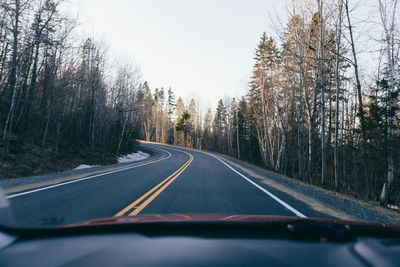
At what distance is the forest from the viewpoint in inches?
495

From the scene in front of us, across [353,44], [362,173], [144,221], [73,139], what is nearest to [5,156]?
[73,139]

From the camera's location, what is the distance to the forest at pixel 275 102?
12.6 metres

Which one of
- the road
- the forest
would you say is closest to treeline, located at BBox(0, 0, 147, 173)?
the forest

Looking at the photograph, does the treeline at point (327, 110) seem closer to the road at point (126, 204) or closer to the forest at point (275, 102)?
the forest at point (275, 102)

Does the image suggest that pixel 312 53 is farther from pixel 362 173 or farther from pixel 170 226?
pixel 170 226

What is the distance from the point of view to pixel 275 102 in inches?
965

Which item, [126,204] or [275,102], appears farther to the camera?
[275,102]

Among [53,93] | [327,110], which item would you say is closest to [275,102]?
[327,110]

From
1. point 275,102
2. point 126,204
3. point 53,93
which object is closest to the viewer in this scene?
point 126,204

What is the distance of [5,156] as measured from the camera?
468 inches

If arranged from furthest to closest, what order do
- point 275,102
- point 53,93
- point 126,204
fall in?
point 275,102
point 53,93
point 126,204

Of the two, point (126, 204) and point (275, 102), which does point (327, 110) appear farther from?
point (126, 204)

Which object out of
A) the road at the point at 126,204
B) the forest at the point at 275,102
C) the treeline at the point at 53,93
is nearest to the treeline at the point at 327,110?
the forest at the point at 275,102

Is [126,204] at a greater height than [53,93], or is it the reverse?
[53,93]
